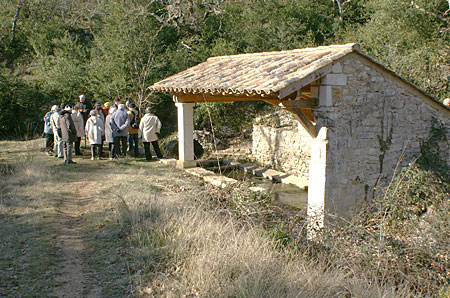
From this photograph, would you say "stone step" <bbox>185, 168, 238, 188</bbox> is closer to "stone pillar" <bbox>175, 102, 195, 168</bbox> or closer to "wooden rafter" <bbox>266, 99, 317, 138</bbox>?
"stone pillar" <bbox>175, 102, 195, 168</bbox>

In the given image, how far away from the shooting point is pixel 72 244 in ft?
17.1

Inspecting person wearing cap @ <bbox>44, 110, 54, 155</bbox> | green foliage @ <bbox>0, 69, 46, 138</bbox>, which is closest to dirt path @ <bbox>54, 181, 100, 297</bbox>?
person wearing cap @ <bbox>44, 110, 54, 155</bbox>

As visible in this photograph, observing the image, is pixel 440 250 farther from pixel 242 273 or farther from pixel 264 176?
pixel 264 176

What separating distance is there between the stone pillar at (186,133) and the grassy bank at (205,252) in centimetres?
358

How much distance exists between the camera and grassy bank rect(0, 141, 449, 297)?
13.4 feet

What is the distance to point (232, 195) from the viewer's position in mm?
6777

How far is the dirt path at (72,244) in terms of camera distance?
162 inches

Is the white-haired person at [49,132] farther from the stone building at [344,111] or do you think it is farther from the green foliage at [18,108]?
the green foliage at [18,108]

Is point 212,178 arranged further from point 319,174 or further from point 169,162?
point 319,174

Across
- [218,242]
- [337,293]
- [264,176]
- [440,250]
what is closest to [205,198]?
[218,242]

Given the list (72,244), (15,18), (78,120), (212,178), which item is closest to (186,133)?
(212,178)

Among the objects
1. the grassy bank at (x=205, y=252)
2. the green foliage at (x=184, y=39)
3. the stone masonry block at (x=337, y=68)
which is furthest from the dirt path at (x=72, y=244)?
the green foliage at (x=184, y=39)

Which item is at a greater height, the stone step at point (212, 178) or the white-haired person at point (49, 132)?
the white-haired person at point (49, 132)

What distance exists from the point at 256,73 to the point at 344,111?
201 centimetres
